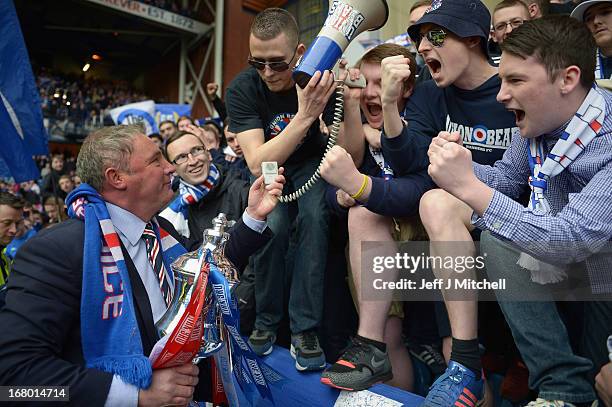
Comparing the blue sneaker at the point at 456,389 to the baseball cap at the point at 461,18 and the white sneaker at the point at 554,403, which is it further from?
the baseball cap at the point at 461,18

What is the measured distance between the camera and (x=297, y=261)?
2238mm

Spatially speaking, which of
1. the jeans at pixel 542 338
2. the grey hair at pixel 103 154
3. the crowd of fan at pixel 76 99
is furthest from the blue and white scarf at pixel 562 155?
the crowd of fan at pixel 76 99

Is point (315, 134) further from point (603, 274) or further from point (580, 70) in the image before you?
point (603, 274)

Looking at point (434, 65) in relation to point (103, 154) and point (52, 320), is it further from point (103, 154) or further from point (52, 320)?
point (52, 320)

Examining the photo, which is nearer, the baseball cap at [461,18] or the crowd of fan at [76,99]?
the baseball cap at [461,18]

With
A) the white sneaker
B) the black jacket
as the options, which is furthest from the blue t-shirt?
the black jacket

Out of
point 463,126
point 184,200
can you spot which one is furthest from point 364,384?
point 184,200

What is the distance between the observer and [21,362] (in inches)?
48.4

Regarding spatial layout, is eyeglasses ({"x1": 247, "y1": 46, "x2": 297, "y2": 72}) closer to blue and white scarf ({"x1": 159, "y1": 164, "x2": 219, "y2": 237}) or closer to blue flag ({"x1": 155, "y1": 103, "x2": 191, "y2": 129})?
blue and white scarf ({"x1": 159, "y1": 164, "x2": 219, "y2": 237})

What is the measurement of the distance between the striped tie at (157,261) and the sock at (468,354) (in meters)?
1.01

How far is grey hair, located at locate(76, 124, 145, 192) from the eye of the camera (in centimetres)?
163

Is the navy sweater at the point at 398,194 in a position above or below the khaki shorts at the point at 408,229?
above

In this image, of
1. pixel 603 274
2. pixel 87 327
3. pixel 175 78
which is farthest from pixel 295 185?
pixel 175 78

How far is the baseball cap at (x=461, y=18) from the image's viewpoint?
1803 millimetres
